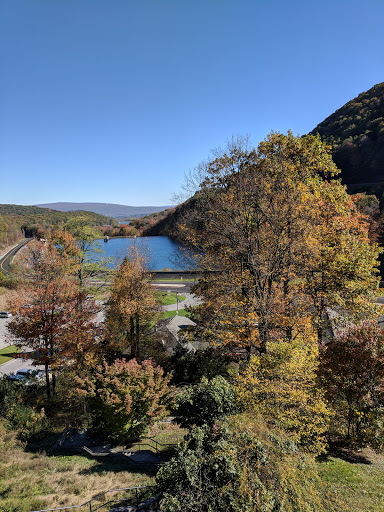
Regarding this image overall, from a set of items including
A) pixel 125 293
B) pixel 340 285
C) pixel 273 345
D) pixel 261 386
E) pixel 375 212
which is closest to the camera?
pixel 261 386

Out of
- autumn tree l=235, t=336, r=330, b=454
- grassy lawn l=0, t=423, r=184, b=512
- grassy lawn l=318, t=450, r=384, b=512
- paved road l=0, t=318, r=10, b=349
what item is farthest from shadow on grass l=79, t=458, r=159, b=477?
paved road l=0, t=318, r=10, b=349

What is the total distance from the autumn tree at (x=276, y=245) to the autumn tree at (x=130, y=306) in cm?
736

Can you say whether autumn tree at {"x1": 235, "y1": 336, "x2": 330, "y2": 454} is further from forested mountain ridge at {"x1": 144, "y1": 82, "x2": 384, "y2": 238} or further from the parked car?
forested mountain ridge at {"x1": 144, "y1": 82, "x2": 384, "y2": 238}

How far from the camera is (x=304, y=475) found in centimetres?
549

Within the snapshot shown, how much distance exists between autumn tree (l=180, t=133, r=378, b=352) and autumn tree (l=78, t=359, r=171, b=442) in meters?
3.74

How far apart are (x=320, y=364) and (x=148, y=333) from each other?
51.0 ft

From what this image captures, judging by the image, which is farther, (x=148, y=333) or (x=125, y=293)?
(x=148, y=333)

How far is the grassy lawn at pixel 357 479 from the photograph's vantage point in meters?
7.09

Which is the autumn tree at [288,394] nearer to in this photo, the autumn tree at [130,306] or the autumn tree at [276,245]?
the autumn tree at [276,245]

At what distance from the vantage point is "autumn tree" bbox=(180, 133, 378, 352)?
12789 millimetres

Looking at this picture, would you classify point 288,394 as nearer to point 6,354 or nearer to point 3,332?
point 6,354

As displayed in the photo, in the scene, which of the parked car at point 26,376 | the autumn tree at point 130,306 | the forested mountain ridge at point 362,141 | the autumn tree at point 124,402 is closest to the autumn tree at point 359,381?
the autumn tree at point 124,402

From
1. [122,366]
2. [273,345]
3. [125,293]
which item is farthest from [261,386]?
[125,293]

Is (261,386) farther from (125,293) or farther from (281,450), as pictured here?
(125,293)
